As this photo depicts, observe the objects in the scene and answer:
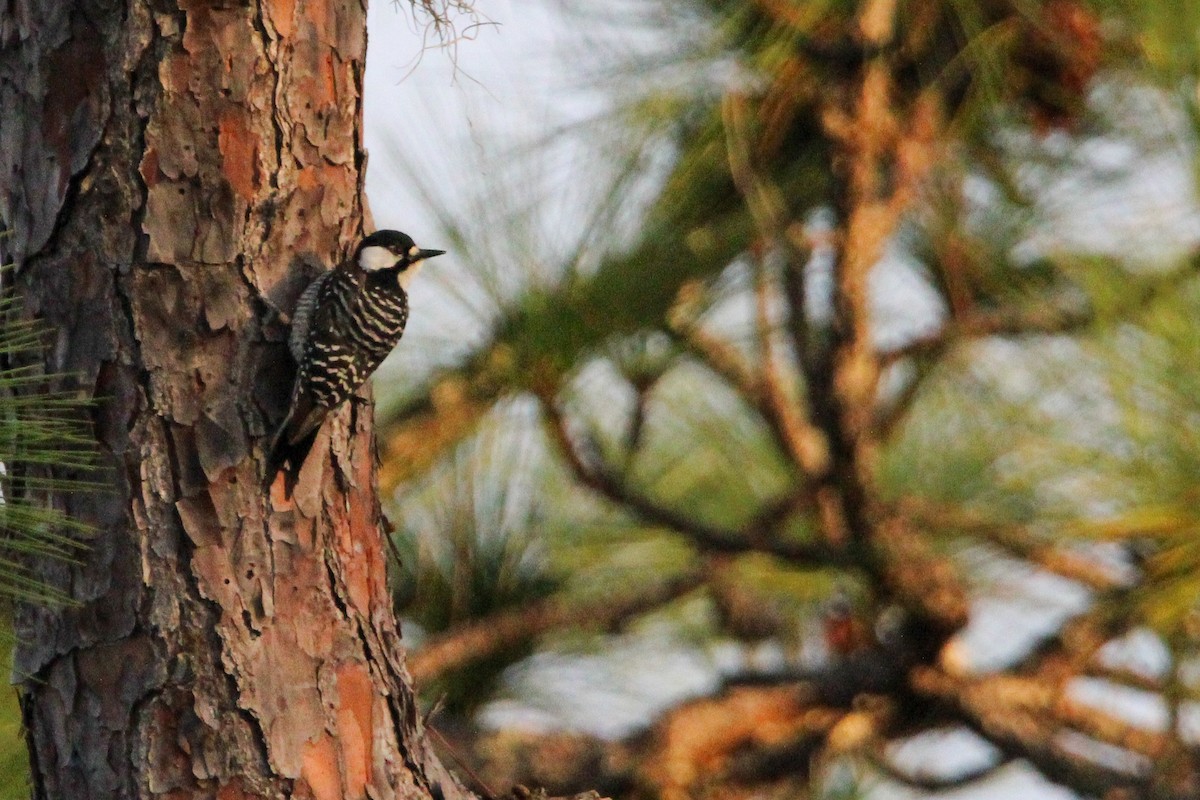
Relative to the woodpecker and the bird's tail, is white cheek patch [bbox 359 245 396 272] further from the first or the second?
the bird's tail

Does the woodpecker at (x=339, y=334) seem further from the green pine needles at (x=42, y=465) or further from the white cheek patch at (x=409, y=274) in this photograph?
the green pine needles at (x=42, y=465)

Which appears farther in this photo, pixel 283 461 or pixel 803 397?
pixel 803 397

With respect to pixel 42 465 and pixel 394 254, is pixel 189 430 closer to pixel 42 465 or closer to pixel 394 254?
pixel 42 465

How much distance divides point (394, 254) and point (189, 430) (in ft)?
2.21

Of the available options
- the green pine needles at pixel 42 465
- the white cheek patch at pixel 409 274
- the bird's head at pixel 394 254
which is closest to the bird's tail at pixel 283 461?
the green pine needles at pixel 42 465

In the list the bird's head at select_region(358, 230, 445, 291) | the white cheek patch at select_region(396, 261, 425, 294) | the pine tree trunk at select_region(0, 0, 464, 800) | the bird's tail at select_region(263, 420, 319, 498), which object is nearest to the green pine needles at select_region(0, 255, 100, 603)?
the pine tree trunk at select_region(0, 0, 464, 800)

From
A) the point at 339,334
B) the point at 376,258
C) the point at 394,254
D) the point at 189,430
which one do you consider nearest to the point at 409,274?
the point at 394,254

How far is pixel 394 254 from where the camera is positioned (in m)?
2.20

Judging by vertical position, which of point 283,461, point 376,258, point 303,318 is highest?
point 376,258

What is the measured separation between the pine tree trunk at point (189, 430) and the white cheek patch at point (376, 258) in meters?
0.22

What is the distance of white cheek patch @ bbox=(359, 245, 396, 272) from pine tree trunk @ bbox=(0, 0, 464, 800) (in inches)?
8.5

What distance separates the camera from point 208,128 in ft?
5.30

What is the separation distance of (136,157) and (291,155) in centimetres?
16

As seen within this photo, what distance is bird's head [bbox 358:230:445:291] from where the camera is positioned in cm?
193
